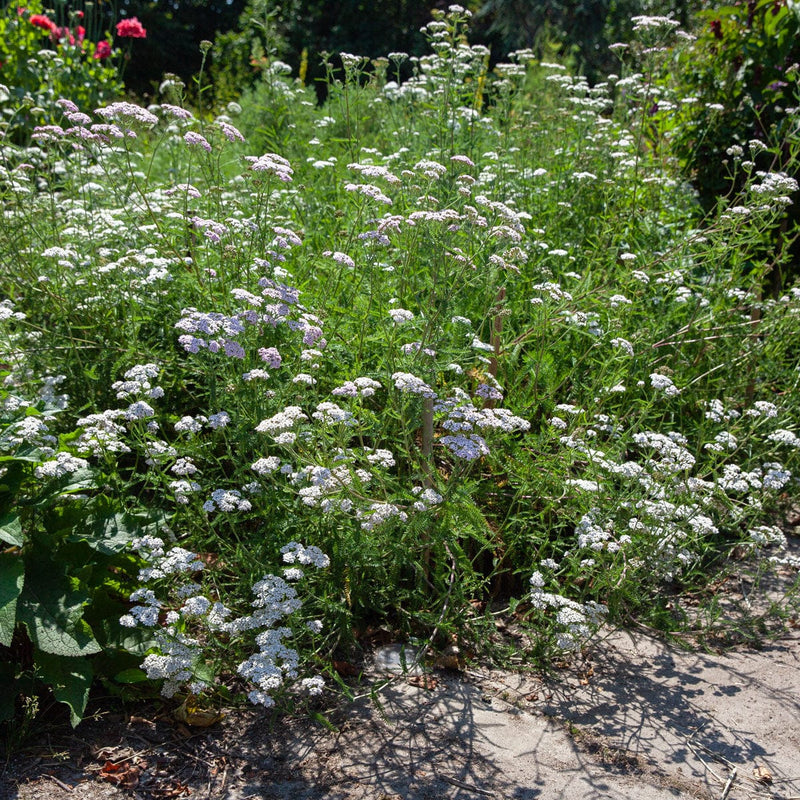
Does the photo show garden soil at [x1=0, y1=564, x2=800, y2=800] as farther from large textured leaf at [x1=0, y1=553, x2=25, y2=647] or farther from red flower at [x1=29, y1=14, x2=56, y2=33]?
red flower at [x1=29, y1=14, x2=56, y2=33]

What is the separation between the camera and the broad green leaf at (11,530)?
239cm

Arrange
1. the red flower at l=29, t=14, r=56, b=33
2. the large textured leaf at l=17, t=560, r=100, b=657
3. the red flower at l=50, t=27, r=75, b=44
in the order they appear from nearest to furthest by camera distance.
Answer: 1. the large textured leaf at l=17, t=560, r=100, b=657
2. the red flower at l=29, t=14, r=56, b=33
3. the red flower at l=50, t=27, r=75, b=44

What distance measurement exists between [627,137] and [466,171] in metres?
1.30

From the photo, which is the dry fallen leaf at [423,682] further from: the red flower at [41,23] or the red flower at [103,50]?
the red flower at [103,50]

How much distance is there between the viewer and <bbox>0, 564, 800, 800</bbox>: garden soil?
7.79 feet

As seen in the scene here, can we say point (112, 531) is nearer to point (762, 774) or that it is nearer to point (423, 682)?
point (423, 682)

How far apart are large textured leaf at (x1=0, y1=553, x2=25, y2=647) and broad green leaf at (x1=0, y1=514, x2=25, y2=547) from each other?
0.07 m

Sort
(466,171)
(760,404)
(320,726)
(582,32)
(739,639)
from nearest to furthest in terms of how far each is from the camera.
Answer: (320,726) → (739,639) → (760,404) → (466,171) → (582,32)

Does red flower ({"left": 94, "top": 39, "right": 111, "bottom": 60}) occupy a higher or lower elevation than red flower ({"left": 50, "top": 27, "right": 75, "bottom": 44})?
lower

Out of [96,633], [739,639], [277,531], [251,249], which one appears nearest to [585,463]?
[739,639]

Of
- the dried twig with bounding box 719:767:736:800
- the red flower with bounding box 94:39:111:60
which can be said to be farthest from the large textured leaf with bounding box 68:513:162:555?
the red flower with bounding box 94:39:111:60

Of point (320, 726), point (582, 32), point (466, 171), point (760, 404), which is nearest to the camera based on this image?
point (320, 726)

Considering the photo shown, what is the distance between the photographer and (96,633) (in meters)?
2.64

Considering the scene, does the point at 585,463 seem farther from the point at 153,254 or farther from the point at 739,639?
the point at 153,254
